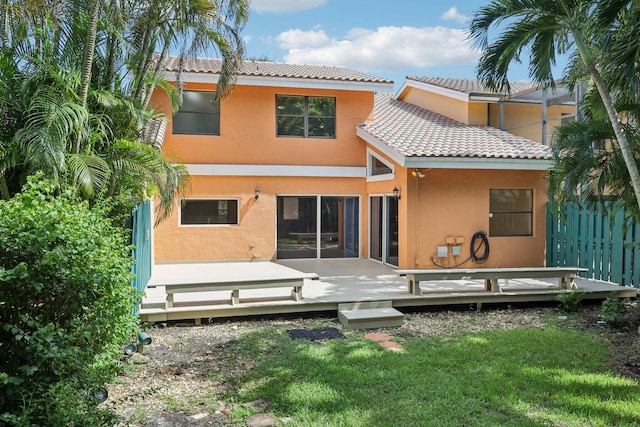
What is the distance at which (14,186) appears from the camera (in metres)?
7.03

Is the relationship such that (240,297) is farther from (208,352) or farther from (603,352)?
(603,352)

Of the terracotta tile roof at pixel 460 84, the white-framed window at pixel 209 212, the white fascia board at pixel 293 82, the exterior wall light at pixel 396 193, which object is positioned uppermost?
the terracotta tile roof at pixel 460 84

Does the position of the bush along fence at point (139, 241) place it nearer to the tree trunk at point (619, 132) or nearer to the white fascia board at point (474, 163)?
the white fascia board at point (474, 163)

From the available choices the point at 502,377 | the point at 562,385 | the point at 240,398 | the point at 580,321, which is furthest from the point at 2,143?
the point at 580,321

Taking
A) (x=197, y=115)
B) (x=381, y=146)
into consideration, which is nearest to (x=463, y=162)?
(x=381, y=146)

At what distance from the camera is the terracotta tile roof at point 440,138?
1291 centimetres

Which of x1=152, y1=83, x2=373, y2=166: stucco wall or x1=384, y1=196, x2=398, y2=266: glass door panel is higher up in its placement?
x1=152, y1=83, x2=373, y2=166: stucco wall

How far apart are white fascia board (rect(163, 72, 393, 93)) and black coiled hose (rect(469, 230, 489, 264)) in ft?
18.8

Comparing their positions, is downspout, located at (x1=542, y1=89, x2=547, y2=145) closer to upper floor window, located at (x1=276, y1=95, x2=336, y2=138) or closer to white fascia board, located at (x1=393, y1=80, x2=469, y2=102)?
white fascia board, located at (x1=393, y1=80, x2=469, y2=102)

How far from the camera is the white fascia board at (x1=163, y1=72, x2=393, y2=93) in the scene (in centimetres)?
1457

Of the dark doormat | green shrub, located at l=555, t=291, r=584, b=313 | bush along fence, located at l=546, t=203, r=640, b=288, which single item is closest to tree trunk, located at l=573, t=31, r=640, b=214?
bush along fence, located at l=546, t=203, r=640, b=288

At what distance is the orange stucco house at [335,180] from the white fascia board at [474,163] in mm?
31

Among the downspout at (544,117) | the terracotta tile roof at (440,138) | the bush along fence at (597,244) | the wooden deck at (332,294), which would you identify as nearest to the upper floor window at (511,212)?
the bush along fence at (597,244)

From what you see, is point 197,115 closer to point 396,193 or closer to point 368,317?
point 396,193
